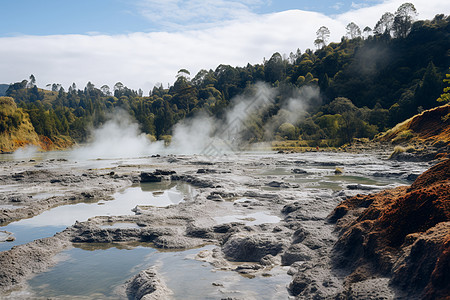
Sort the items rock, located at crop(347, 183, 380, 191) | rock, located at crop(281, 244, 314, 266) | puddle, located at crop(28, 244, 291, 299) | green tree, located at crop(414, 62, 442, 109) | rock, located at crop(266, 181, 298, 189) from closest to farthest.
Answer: puddle, located at crop(28, 244, 291, 299), rock, located at crop(281, 244, 314, 266), rock, located at crop(347, 183, 380, 191), rock, located at crop(266, 181, 298, 189), green tree, located at crop(414, 62, 442, 109)

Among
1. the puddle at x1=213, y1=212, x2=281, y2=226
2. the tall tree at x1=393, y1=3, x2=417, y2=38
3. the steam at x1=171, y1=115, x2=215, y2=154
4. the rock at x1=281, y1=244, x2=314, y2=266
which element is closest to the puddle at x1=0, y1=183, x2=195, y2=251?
the puddle at x1=213, y1=212, x2=281, y2=226

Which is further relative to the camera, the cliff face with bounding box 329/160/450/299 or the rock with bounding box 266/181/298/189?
the rock with bounding box 266/181/298/189

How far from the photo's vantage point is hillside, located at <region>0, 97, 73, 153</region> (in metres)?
62.7

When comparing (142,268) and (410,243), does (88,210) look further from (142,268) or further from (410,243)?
(410,243)

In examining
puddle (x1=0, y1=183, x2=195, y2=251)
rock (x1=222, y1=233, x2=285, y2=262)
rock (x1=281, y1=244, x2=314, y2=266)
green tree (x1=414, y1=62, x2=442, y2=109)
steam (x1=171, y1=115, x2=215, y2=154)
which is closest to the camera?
rock (x1=281, y1=244, x2=314, y2=266)

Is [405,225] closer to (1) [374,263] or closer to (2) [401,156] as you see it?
(1) [374,263]

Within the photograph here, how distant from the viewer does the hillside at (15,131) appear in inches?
2470

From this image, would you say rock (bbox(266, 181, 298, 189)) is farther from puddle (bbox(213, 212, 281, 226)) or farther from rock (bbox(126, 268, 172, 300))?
rock (bbox(126, 268, 172, 300))

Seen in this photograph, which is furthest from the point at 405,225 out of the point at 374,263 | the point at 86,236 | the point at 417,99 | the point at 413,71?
the point at 413,71

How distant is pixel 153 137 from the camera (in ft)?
269

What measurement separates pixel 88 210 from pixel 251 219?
5564mm

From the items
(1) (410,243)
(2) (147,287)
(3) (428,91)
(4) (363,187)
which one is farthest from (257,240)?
(3) (428,91)

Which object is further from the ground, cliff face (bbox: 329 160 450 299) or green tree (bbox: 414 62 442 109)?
green tree (bbox: 414 62 442 109)

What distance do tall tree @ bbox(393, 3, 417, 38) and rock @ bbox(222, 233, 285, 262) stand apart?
99.9 m
